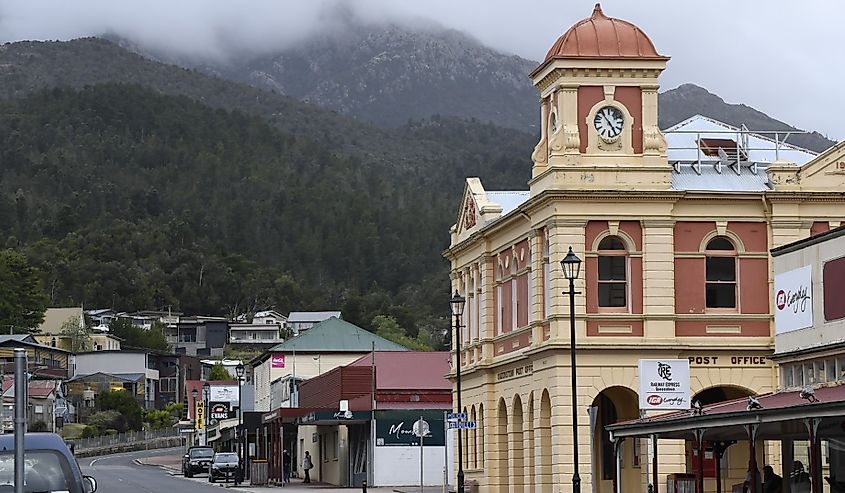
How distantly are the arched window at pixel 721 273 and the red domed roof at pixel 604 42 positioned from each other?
5.63 metres

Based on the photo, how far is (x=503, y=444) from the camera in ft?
182

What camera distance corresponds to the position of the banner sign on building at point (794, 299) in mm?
36750

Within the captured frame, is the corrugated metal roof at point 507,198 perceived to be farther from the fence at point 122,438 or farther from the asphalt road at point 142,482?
the fence at point 122,438

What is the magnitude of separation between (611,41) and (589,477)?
40.8 ft

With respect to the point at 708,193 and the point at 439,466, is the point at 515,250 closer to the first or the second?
the point at 708,193

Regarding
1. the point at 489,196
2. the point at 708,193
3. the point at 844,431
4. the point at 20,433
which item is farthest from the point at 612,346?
the point at 20,433

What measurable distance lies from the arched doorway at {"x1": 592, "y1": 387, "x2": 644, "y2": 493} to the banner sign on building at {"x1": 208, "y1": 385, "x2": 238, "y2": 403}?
63779mm

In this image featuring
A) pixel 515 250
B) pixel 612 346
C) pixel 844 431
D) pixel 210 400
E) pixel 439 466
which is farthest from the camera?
pixel 210 400

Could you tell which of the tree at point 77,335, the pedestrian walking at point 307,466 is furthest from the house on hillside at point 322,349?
the tree at point 77,335

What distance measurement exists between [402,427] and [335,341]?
29.1 metres

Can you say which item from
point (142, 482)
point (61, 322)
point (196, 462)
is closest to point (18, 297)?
point (61, 322)

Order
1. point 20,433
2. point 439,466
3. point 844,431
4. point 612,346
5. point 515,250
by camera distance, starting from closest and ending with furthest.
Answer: point 20,433
point 844,431
point 612,346
point 515,250
point 439,466

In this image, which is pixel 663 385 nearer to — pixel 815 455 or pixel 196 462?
pixel 815 455

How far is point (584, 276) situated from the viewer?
48156 millimetres
